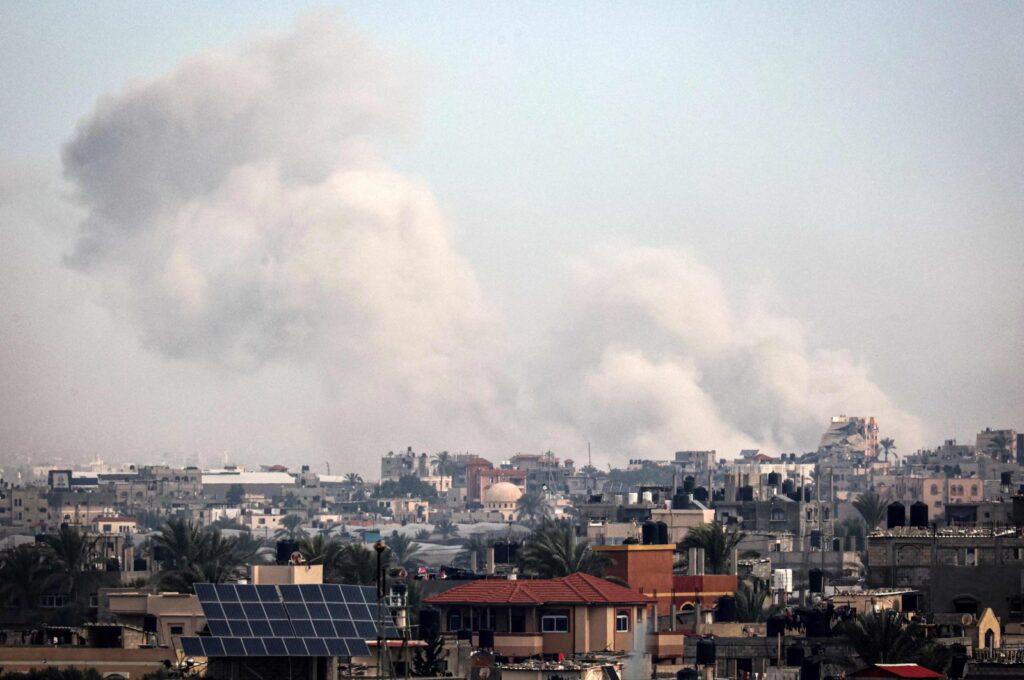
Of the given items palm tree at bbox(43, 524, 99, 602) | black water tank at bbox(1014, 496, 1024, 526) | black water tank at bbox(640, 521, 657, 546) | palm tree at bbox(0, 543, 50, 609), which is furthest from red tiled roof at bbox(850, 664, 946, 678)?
palm tree at bbox(0, 543, 50, 609)

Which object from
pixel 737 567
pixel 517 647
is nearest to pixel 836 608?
pixel 517 647

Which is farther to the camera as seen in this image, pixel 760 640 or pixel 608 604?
pixel 608 604

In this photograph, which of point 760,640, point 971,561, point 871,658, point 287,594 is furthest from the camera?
point 971,561

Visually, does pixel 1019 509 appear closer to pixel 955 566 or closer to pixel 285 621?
pixel 955 566

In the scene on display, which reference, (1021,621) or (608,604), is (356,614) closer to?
(608,604)

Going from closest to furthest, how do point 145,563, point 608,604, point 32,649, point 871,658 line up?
point 32,649
point 871,658
point 608,604
point 145,563

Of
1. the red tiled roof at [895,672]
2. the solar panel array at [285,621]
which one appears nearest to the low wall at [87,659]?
the solar panel array at [285,621]

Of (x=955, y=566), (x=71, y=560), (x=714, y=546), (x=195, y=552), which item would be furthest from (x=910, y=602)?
(x=195, y=552)
